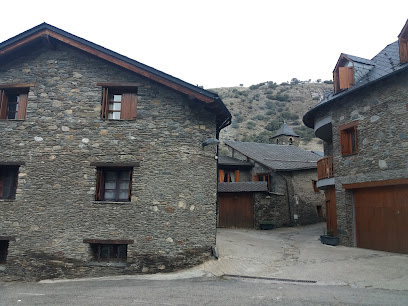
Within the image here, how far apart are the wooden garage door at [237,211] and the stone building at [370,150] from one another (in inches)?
235

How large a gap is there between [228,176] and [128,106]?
15104 mm

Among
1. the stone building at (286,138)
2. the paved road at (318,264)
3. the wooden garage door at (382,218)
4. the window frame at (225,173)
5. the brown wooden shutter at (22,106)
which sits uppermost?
the stone building at (286,138)

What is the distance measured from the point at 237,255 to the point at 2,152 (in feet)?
26.2

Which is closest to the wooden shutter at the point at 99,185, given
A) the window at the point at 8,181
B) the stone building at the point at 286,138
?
the window at the point at 8,181

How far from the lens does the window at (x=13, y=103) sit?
10.9 m

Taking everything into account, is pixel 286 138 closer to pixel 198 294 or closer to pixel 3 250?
pixel 3 250

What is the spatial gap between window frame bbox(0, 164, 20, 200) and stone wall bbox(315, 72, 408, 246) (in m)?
11.8

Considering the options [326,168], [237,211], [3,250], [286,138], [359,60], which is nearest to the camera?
[3,250]

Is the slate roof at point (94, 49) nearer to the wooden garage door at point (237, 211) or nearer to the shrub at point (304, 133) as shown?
the wooden garage door at point (237, 211)

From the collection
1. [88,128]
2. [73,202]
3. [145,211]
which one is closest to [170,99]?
[88,128]

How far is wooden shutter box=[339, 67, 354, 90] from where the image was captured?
1395 centimetres

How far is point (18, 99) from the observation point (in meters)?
11.1

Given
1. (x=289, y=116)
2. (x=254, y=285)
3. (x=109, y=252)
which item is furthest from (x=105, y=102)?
(x=289, y=116)

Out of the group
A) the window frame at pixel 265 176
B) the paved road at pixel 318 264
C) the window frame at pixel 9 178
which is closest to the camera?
the paved road at pixel 318 264
